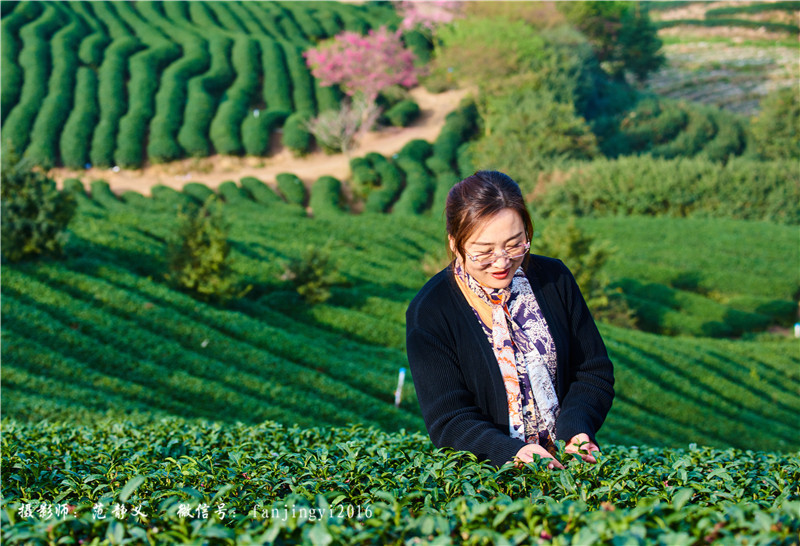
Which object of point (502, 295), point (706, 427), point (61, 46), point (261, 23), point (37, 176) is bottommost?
point (706, 427)

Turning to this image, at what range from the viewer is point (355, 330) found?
1002 centimetres

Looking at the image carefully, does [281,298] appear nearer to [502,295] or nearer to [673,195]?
[502,295]

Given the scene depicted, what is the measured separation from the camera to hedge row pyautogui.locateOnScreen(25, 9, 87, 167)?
2227 cm

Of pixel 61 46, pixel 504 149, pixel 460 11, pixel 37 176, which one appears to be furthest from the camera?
pixel 460 11

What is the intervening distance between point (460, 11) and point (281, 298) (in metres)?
27.9

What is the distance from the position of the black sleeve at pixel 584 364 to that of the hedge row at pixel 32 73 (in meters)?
22.9

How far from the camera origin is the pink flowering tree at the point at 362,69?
27375 mm

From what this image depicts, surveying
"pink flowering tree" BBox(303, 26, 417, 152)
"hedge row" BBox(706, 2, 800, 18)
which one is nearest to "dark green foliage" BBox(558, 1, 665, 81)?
"pink flowering tree" BBox(303, 26, 417, 152)

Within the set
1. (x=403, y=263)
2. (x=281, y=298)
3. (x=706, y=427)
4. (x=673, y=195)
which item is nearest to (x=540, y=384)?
(x=706, y=427)

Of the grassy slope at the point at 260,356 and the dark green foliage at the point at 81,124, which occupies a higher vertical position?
the dark green foliage at the point at 81,124

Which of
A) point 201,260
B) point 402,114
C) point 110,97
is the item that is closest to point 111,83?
point 110,97

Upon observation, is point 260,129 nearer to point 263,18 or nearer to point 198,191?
point 198,191

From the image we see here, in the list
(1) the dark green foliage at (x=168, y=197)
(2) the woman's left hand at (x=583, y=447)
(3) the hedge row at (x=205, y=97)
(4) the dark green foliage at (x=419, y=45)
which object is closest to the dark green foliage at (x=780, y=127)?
(4) the dark green foliage at (x=419, y=45)

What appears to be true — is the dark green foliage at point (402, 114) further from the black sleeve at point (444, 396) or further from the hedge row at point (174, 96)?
the black sleeve at point (444, 396)
